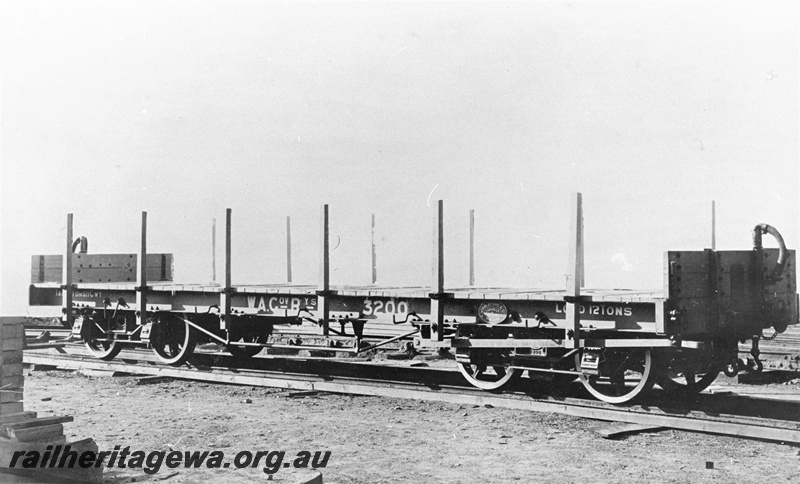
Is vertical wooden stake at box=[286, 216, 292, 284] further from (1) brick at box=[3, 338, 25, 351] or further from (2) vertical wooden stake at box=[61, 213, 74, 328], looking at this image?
(1) brick at box=[3, 338, 25, 351]

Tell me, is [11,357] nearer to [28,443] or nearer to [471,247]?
[28,443]

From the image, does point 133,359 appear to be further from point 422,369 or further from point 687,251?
point 687,251

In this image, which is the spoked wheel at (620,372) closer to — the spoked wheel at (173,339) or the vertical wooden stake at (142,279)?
the spoked wheel at (173,339)

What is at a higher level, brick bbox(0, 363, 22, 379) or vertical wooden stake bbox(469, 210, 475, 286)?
vertical wooden stake bbox(469, 210, 475, 286)

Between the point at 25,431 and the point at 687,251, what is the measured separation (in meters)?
6.07

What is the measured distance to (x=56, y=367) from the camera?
1202cm

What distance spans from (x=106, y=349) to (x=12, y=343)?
700 cm

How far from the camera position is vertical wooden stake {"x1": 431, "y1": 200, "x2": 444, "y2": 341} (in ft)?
28.7

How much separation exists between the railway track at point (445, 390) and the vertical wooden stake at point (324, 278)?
88cm

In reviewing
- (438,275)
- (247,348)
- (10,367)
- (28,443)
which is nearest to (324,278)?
(438,275)

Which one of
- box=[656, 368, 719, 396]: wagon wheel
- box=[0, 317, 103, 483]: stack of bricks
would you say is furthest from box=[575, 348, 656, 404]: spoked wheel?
box=[0, 317, 103, 483]: stack of bricks

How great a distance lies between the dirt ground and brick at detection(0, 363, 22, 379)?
890 millimetres

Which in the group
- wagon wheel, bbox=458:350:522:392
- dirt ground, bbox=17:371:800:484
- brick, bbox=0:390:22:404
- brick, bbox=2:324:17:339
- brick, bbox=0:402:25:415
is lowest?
dirt ground, bbox=17:371:800:484

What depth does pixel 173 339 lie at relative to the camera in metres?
12.3
